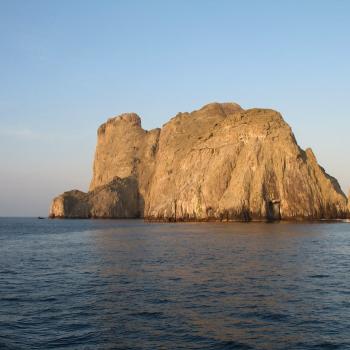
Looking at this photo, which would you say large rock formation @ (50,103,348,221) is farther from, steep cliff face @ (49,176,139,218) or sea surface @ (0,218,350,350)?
sea surface @ (0,218,350,350)

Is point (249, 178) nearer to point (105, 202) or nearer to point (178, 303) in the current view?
point (105, 202)

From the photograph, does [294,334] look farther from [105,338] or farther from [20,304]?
[20,304]

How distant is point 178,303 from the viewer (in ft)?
66.9

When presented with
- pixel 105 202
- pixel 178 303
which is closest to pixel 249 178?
pixel 105 202

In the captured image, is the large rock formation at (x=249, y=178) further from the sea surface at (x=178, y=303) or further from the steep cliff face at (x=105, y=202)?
the sea surface at (x=178, y=303)


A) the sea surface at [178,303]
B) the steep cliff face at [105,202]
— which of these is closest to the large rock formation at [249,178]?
the steep cliff face at [105,202]

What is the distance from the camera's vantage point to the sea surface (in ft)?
49.6

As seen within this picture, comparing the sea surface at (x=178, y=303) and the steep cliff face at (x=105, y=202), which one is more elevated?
the steep cliff face at (x=105, y=202)

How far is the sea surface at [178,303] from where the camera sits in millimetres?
15125

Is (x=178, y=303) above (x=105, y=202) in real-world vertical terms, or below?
below

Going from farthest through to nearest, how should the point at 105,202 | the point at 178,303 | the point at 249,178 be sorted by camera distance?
the point at 105,202 → the point at 249,178 → the point at 178,303

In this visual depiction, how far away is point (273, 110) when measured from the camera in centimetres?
12162

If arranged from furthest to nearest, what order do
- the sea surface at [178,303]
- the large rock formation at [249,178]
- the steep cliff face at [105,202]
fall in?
the steep cliff face at [105,202] < the large rock formation at [249,178] < the sea surface at [178,303]

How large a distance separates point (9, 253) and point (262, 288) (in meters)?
30.6
